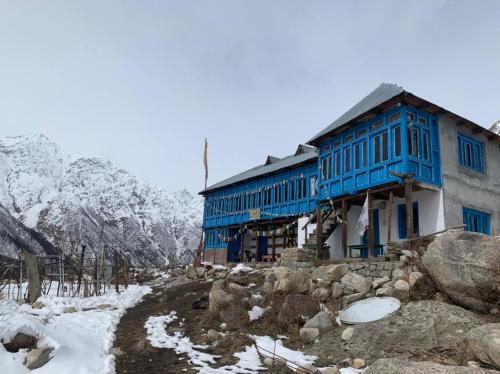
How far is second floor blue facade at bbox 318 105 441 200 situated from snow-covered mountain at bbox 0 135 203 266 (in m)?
55.7

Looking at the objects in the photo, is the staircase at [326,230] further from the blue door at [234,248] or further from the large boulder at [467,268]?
the blue door at [234,248]

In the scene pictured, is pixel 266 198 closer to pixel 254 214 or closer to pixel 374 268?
pixel 254 214

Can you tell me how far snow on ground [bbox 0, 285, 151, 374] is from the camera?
748 cm

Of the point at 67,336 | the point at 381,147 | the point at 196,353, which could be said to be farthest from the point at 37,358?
the point at 381,147

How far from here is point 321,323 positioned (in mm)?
10719

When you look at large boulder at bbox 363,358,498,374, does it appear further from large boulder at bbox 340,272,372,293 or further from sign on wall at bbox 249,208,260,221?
sign on wall at bbox 249,208,260,221

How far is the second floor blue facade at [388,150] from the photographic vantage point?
51.5 feet

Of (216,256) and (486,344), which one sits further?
(216,256)

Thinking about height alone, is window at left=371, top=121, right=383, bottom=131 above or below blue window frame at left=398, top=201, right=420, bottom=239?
above

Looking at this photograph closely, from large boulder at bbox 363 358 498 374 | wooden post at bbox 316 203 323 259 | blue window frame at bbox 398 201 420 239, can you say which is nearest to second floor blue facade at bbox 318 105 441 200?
wooden post at bbox 316 203 323 259

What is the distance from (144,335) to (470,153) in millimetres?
15131

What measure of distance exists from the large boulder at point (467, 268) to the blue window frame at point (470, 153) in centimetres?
862

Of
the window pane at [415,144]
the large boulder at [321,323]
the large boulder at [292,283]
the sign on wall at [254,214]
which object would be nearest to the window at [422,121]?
the window pane at [415,144]

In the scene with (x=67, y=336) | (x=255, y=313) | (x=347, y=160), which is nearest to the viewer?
(x=67, y=336)
